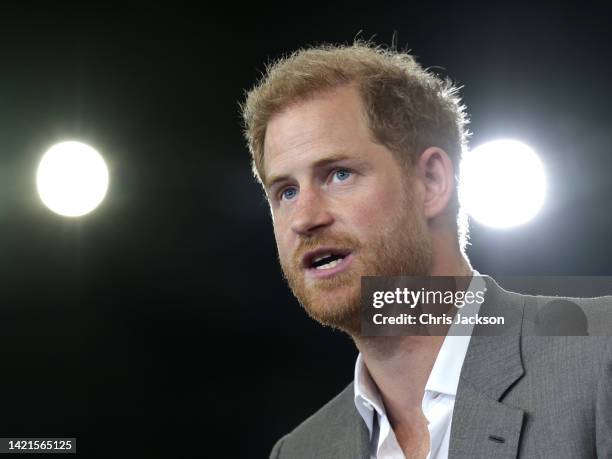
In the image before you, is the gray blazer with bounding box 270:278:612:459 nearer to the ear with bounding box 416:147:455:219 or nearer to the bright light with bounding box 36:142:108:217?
the ear with bounding box 416:147:455:219

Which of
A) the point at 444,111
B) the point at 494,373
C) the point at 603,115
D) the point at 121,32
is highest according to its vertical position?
the point at 121,32

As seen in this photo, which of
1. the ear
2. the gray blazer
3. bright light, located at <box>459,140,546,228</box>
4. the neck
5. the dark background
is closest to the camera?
the gray blazer

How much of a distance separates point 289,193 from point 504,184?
1.82 meters

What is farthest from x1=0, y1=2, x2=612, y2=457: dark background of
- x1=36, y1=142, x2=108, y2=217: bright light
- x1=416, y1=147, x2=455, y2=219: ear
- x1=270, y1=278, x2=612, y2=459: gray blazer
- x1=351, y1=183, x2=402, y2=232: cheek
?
x1=270, y1=278, x2=612, y2=459: gray blazer

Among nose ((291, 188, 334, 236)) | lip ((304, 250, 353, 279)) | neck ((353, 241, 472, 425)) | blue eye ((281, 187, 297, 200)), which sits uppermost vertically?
blue eye ((281, 187, 297, 200))

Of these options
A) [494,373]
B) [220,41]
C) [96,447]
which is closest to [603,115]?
[220,41]

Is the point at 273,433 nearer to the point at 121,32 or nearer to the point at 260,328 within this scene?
the point at 260,328

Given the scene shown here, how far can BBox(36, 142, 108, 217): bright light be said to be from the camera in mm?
4359

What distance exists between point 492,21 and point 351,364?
189 centimetres

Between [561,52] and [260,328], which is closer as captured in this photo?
[561,52]

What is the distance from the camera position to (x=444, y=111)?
106 inches

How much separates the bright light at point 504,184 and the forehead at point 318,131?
166cm

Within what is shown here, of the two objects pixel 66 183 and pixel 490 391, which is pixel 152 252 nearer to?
pixel 66 183

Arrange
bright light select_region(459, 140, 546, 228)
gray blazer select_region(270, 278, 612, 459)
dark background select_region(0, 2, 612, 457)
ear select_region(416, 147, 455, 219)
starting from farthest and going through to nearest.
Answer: dark background select_region(0, 2, 612, 457), bright light select_region(459, 140, 546, 228), ear select_region(416, 147, 455, 219), gray blazer select_region(270, 278, 612, 459)
